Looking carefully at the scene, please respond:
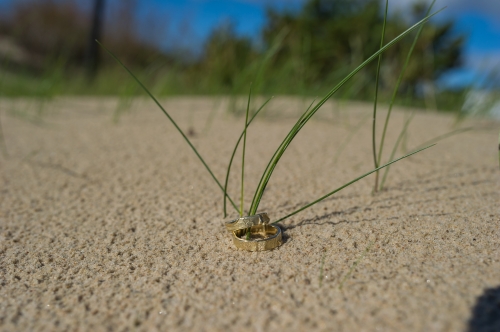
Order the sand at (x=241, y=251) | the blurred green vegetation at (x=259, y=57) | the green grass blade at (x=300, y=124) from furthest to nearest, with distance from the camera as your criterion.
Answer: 1. the blurred green vegetation at (x=259, y=57)
2. the green grass blade at (x=300, y=124)
3. the sand at (x=241, y=251)

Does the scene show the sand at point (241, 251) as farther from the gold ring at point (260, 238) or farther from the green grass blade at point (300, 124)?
the green grass blade at point (300, 124)

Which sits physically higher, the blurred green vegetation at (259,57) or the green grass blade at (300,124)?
the blurred green vegetation at (259,57)

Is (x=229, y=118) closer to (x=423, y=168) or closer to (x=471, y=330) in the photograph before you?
(x=423, y=168)

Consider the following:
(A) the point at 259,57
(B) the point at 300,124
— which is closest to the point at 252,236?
(B) the point at 300,124

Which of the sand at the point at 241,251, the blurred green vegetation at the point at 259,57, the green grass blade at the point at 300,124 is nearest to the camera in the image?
the sand at the point at 241,251

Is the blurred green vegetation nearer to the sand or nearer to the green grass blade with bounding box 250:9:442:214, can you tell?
the sand

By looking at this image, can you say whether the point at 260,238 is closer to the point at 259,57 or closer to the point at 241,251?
the point at 241,251

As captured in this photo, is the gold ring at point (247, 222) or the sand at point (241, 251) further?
the gold ring at point (247, 222)

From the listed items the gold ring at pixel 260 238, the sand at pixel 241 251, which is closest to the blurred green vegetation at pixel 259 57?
the sand at pixel 241 251
